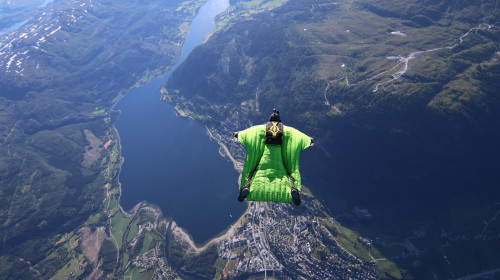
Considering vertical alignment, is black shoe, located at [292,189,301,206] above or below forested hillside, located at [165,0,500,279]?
above

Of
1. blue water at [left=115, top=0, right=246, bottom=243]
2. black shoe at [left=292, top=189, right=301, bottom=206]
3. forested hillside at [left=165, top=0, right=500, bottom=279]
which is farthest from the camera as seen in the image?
blue water at [left=115, top=0, right=246, bottom=243]

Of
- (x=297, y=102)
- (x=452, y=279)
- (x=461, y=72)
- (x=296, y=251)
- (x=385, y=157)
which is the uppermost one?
(x=461, y=72)

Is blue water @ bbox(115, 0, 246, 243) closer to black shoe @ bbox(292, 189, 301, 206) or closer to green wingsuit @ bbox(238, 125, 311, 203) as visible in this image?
green wingsuit @ bbox(238, 125, 311, 203)

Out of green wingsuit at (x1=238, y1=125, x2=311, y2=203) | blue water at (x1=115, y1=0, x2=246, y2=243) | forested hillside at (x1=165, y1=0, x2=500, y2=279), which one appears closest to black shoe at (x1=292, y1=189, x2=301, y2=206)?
green wingsuit at (x1=238, y1=125, x2=311, y2=203)

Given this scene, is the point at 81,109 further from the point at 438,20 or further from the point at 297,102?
the point at 438,20

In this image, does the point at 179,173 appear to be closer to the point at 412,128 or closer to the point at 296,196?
the point at 412,128

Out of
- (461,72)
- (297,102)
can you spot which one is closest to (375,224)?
(297,102)

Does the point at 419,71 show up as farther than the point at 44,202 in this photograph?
No
